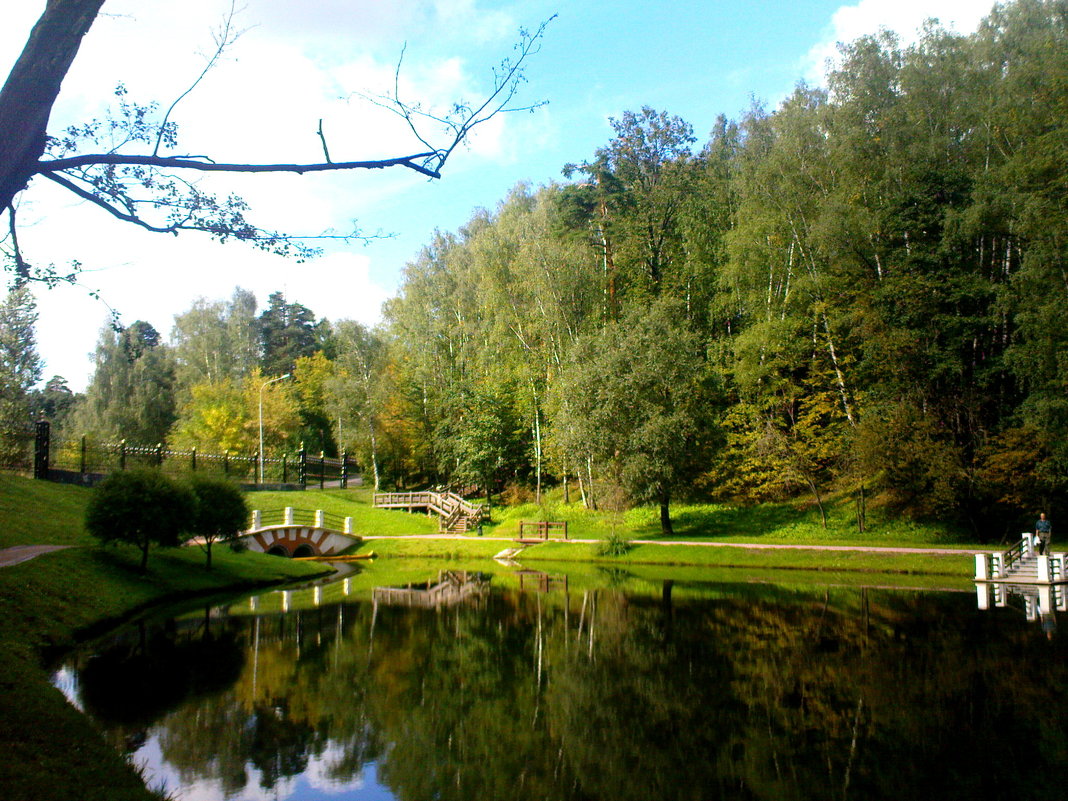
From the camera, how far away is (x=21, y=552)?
17.8 m

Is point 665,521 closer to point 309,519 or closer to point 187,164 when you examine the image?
point 309,519

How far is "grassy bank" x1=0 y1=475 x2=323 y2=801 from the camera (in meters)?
6.16

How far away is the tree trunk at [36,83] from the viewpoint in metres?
5.95

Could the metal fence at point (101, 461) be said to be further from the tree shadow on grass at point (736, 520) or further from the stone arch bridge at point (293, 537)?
the tree shadow on grass at point (736, 520)

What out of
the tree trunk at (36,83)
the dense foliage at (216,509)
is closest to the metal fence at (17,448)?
the dense foliage at (216,509)

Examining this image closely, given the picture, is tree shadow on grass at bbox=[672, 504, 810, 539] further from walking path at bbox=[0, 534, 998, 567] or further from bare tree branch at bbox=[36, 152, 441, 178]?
bare tree branch at bbox=[36, 152, 441, 178]

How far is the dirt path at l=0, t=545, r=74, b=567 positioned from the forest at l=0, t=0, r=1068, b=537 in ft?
44.5

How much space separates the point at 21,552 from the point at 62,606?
3799mm

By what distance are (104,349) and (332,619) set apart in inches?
1894

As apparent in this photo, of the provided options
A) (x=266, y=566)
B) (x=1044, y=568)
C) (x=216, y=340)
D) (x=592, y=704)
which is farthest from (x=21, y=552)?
(x=216, y=340)

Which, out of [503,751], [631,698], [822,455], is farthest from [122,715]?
[822,455]

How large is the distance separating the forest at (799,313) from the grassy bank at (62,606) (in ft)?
35.6

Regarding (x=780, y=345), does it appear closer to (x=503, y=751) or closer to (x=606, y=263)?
(x=606, y=263)

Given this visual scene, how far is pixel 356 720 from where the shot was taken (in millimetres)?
9312
